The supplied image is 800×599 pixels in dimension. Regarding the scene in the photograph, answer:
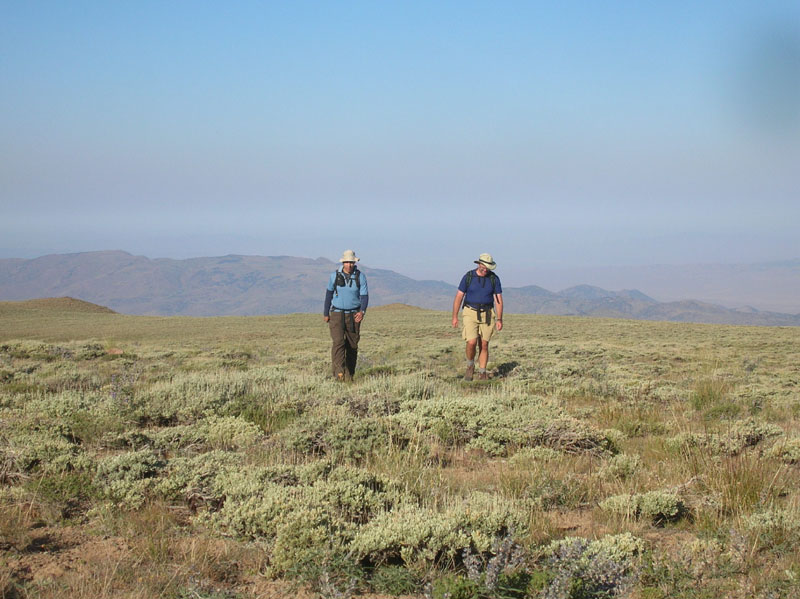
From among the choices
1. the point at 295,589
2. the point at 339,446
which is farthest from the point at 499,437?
the point at 295,589

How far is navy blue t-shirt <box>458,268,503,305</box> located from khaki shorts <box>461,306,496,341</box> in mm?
205

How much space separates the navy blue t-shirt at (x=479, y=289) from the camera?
11.2m

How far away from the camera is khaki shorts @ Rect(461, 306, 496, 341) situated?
11266 mm

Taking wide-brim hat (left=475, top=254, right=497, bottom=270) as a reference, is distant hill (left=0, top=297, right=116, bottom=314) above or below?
Result: below

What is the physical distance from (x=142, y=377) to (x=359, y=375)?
3.82 meters

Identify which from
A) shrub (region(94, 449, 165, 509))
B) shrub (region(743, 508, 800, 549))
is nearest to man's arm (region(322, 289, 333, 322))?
shrub (region(94, 449, 165, 509))

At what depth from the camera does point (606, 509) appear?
420 cm

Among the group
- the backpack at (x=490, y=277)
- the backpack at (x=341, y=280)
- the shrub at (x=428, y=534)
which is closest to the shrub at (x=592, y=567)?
the shrub at (x=428, y=534)

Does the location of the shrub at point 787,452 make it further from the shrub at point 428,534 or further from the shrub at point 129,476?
the shrub at point 129,476

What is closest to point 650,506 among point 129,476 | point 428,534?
point 428,534

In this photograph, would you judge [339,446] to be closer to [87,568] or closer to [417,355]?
[87,568]

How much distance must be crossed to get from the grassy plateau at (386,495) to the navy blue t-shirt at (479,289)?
9.66ft

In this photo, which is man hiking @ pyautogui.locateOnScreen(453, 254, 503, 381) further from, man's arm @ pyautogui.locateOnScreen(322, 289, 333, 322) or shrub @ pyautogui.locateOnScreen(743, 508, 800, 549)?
shrub @ pyautogui.locateOnScreen(743, 508, 800, 549)

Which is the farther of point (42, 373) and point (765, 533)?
point (42, 373)
